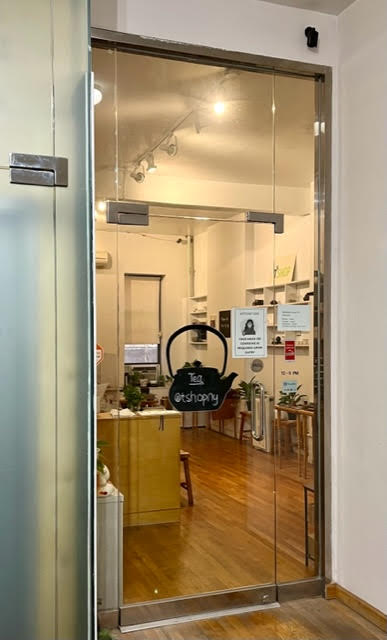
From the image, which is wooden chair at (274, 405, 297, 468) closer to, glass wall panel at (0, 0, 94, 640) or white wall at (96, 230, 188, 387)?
white wall at (96, 230, 188, 387)

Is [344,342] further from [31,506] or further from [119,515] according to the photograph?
[31,506]

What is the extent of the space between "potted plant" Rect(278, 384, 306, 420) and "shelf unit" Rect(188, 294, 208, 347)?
51 centimetres

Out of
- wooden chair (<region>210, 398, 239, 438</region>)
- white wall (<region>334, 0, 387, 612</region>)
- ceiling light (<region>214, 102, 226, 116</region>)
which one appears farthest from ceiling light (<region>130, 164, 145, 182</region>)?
wooden chair (<region>210, 398, 239, 438</region>)

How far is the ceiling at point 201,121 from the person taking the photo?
2.68m

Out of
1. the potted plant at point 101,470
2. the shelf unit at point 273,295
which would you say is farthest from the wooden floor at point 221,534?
the shelf unit at point 273,295

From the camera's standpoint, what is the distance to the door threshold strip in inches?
106

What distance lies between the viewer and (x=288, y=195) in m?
3.04

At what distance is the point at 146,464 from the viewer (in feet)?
9.19

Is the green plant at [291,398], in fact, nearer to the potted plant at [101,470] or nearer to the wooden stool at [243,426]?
the wooden stool at [243,426]

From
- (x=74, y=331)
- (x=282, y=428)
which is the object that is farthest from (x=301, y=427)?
(x=74, y=331)

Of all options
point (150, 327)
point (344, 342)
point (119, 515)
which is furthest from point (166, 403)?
point (344, 342)

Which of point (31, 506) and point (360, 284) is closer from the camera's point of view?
point (31, 506)

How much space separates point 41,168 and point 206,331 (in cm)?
139

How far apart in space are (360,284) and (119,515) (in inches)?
60.8
